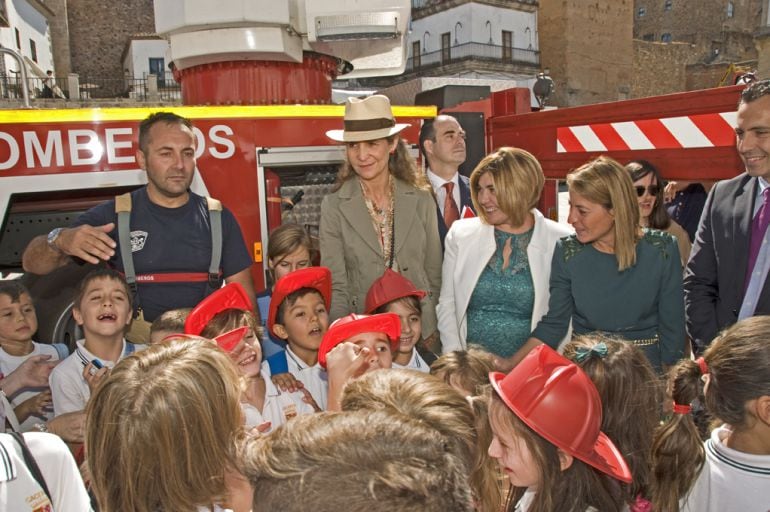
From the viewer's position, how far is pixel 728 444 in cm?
208

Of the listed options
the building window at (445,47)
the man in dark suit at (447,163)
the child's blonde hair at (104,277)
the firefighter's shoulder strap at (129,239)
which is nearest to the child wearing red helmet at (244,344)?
the firefighter's shoulder strap at (129,239)

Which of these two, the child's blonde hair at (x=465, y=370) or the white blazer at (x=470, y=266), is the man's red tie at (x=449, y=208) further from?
the child's blonde hair at (x=465, y=370)

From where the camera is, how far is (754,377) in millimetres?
2051

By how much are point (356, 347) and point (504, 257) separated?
3.59 feet

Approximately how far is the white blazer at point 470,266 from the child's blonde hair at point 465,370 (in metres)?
0.57

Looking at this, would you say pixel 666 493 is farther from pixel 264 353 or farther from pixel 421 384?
pixel 264 353

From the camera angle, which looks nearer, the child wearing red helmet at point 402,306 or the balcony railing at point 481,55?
the child wearing red helmet at point 402,306

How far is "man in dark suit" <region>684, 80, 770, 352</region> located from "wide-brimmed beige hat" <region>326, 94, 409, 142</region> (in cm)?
170

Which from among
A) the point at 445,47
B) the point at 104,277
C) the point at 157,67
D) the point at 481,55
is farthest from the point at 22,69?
the point at 445,47

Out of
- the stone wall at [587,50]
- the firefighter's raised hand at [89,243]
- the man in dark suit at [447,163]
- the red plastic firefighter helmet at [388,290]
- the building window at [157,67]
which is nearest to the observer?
the firefighter's raised hand at [89,243]

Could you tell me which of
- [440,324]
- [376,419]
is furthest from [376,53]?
[376,419]

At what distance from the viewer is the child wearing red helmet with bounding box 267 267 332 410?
10.9 feet

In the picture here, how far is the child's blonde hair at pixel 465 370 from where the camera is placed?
2.73m

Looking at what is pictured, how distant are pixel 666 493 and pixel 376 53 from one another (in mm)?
4611
